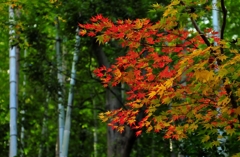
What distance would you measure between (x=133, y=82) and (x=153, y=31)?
1.98 ft

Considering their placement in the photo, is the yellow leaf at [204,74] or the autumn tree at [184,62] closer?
the yellow leaf at [204,74]

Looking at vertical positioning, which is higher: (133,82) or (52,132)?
(52,132)

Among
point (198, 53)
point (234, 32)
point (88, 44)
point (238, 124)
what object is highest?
point (234, 32)

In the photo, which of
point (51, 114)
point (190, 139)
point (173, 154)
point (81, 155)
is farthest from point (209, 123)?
point (51, 114)

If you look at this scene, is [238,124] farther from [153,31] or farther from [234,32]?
[234,32]

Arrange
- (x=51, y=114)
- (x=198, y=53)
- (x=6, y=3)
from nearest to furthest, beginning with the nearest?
(x=198, y=53) < (x=6, y=3) < (x=51, y=114)

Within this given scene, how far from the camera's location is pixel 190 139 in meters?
6.79

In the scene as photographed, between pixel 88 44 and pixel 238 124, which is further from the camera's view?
pixel 88 44

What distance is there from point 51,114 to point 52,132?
785 millimetres

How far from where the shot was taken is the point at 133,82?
4.25 m

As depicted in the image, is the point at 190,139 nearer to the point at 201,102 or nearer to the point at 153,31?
the point at 201,102

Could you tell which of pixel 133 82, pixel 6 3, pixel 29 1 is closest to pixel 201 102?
pixel 133 82

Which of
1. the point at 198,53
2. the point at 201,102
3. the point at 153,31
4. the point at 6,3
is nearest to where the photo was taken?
the point at 198,53

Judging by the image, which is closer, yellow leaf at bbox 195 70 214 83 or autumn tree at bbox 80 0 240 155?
yellow leaf at bbox 195 70 214 83
